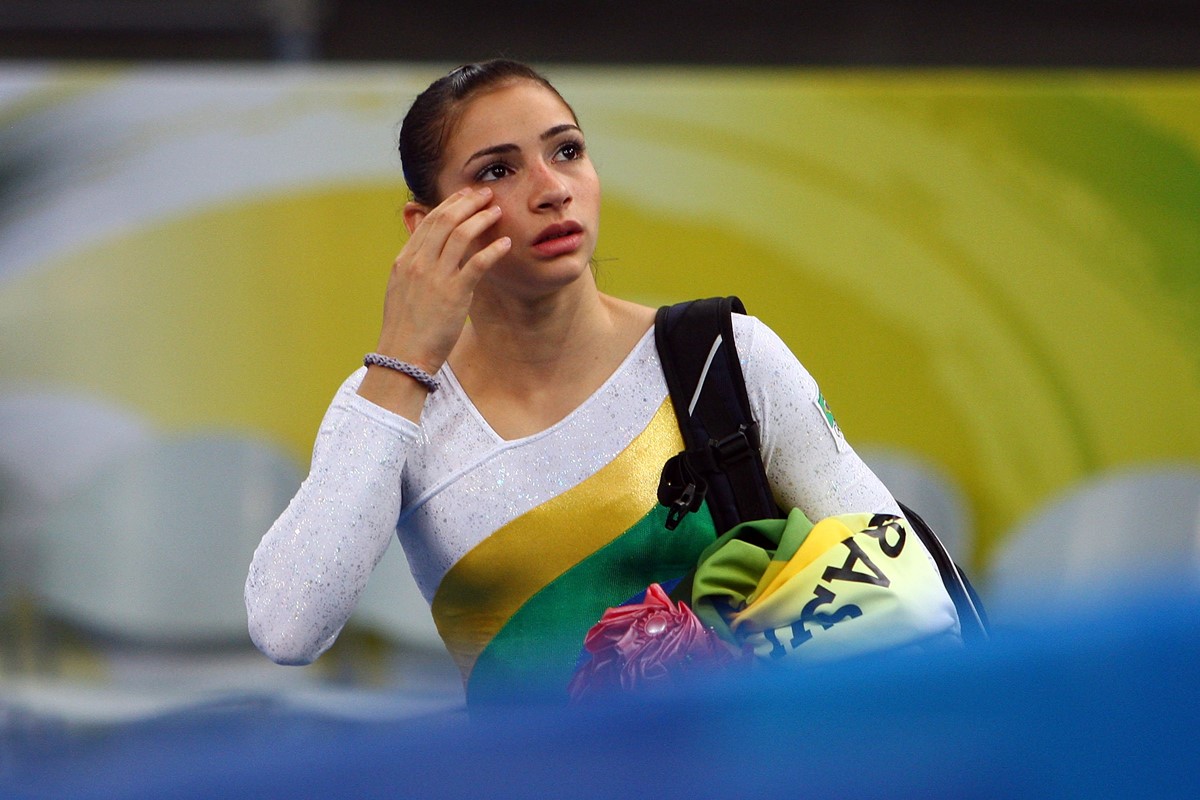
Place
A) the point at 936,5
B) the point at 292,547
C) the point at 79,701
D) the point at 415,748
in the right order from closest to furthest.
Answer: the point at 415,748, the point at 292,547, the point at 79,701, the point at 936,5

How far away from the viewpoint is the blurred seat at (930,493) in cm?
415

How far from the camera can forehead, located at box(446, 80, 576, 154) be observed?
2.06 m

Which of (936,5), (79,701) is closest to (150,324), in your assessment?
(79,701)

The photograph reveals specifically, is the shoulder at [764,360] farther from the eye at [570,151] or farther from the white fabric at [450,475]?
the eye at [570,151]

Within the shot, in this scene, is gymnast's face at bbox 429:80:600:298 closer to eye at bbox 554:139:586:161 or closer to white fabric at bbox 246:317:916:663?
eye at bbox 554:139:586:161

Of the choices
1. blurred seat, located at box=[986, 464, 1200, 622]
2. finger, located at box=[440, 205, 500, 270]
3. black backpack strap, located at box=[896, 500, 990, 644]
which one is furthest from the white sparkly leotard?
blurred seat, located at box=[986, 464, 1200, 622]

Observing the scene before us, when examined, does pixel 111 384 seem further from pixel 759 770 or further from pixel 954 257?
pixel 759 770

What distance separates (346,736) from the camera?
0.82m

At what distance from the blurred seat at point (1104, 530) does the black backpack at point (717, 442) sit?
7.32ft

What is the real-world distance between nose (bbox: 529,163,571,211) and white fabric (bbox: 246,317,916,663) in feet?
0.86

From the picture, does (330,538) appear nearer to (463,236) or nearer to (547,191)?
(463,236)

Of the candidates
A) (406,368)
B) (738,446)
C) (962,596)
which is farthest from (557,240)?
(962,596)

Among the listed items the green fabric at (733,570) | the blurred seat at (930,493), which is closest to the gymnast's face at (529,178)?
the green fabric at (733,570)

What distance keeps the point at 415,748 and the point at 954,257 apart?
361 cm
